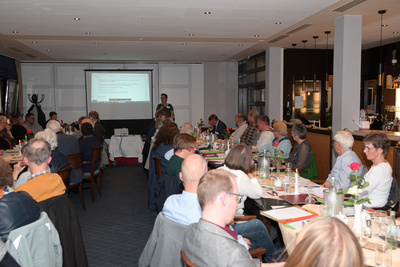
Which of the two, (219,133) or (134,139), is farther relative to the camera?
(134,139)

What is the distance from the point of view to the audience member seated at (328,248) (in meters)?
1.16

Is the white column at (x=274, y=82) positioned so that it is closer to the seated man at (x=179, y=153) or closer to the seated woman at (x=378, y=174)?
the seated man at (x=179, y=153)

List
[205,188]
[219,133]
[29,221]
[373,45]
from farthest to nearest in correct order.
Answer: [373,45] < [219,133] < [29,221] < [205,188]

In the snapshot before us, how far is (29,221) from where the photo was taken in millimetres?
2346

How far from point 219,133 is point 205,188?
24.4 ft

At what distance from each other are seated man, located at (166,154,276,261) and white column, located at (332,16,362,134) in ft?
15.7

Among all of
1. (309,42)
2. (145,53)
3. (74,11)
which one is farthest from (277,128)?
(145,53)

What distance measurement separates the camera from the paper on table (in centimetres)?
284

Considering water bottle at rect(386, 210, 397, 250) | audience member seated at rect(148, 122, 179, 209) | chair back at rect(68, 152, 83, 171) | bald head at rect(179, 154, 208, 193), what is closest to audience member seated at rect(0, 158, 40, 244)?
bald head at rect(179, 154, 208, 193)

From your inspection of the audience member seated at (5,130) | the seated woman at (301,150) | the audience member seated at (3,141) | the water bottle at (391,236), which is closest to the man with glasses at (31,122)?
the audience member seated at (5,130)

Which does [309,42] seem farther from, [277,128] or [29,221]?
[29,221]

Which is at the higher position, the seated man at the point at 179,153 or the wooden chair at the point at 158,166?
the seated man at the point at 179,153

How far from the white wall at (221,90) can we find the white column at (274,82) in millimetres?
3917

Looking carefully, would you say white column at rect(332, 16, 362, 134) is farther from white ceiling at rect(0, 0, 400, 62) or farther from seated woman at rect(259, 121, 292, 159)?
seated woman at rect(259, 121, 292, 159)
